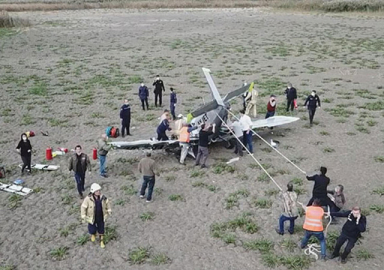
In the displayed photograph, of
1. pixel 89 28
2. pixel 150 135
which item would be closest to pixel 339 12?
pixel 89 28

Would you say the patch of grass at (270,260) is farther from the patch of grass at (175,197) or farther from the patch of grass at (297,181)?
the patch of grass at (297,181)

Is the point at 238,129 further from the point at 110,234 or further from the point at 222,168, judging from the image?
the point at 110,234

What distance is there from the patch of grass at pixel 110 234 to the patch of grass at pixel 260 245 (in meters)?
3.84

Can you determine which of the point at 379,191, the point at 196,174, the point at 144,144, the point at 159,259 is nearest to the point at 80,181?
the point at 144,144

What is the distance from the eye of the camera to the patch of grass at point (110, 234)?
12727 millimetres

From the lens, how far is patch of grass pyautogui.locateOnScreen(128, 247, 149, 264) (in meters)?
11.8

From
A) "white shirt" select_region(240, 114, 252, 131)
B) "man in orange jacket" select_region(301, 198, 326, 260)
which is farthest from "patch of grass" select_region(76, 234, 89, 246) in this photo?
"white shirt" select_region(240, 114, 252, 131)

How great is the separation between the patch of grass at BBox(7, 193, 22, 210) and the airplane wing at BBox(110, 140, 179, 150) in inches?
152

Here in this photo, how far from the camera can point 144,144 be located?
1734cm

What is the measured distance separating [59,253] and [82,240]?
778 millimetres

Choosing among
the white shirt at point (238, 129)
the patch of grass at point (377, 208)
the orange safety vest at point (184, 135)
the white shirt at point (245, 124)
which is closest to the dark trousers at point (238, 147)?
the white shirt at point (238, 129)

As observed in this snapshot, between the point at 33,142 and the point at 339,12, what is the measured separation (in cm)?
6662

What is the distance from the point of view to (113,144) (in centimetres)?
1683

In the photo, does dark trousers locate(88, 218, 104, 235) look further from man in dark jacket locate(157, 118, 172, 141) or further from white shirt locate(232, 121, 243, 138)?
white shirt locate(232, 121, 243, 138)
